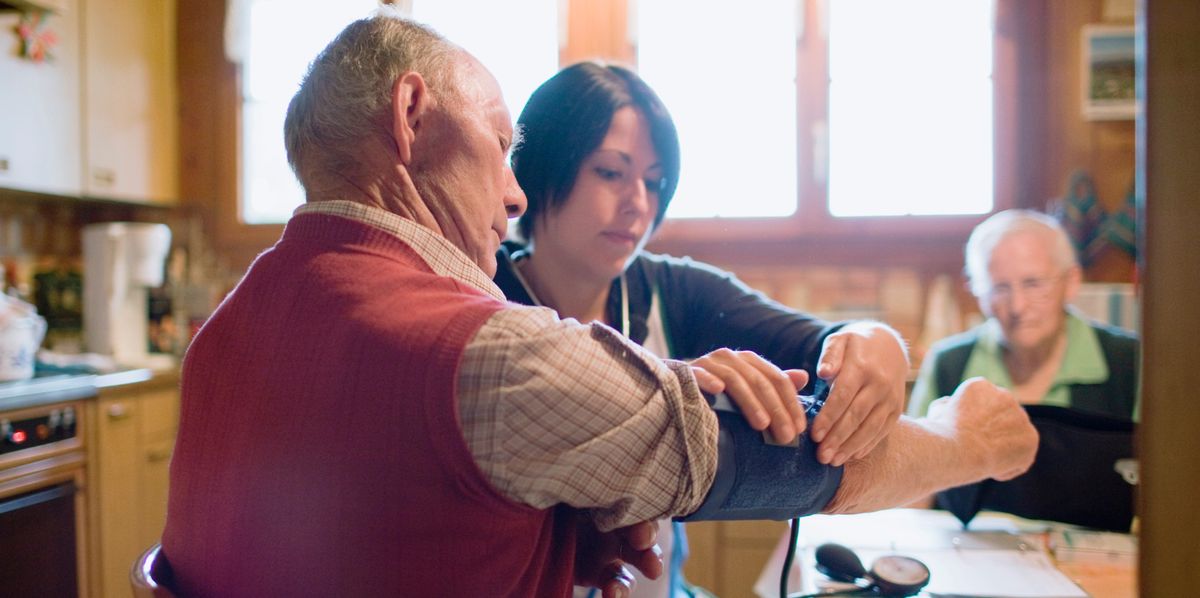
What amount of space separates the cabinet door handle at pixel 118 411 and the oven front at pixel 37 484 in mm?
58

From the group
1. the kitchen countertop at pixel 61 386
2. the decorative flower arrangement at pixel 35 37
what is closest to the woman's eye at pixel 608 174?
the kitchen countertop at pixel 61 386

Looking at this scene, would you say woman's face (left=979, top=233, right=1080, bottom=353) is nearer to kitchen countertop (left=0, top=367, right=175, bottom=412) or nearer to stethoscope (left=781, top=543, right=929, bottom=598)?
stethoscope (left=781, top=543, right=929, bottom=598)

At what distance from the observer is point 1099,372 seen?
37.0 inches

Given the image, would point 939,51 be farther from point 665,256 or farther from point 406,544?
point 406,544

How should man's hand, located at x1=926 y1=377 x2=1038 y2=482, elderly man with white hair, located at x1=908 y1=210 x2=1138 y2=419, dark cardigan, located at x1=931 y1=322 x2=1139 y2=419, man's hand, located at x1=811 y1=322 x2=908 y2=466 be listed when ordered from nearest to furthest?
1. man's hand, located at x1=811 y1=322 x2=908 y2=466
2. man's hand, located at x1=926 y1=377 x2=1038 y2=482
3. dark cardigan, located at x1=931 y1=322 x2=1139 y2=419
4. elderly man with white hair, located at x1=908 y1=210 x2=1138 y2=419

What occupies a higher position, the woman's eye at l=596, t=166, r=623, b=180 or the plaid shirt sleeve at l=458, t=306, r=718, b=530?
the woman's eye at l=596, t=166, r=623, b=180

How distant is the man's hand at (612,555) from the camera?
0.45 m

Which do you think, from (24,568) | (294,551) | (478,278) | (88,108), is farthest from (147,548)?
(88,108)

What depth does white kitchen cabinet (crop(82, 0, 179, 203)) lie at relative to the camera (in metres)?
2.09

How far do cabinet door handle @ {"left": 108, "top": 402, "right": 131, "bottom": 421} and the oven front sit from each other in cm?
6

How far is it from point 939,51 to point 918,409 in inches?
25.4

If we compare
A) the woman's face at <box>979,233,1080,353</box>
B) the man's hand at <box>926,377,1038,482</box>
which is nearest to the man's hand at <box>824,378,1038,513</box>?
the man's hand at <box>926,377,1038,482</box>

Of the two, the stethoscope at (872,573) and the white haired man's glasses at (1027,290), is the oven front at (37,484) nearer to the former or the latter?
the stethoscope at (872,573)

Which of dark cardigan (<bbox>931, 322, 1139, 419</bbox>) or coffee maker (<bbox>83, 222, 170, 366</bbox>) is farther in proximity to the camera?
coffee maker (<bbox>83, 222, 170, 366</bbox>)
